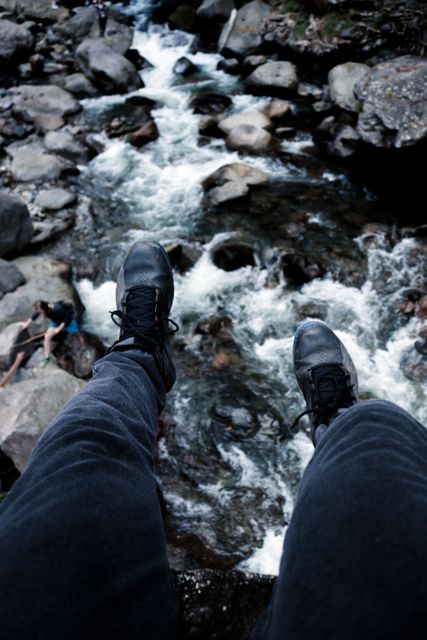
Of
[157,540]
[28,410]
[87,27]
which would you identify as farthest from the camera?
[87,27]

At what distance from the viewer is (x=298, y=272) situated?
5004 mm

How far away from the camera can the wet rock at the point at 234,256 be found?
17.0 feet

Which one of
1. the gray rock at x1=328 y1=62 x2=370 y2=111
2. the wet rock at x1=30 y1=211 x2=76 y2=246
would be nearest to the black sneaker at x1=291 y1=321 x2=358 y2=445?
the wet rock at x1=30 y1=211 x2=76 y2=246

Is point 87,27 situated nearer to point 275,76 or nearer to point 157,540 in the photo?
point 275,76

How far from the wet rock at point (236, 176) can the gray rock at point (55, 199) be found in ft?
5.71

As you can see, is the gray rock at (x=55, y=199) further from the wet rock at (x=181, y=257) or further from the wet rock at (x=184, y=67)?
the wet rock at (x=184, y=67)

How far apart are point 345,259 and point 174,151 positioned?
332cm

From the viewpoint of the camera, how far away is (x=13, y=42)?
10305 millimetres

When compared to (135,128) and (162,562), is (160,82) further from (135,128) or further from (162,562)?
(162,562)

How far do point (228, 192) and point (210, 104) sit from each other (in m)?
2.87

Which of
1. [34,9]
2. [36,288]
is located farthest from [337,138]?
[34,9]

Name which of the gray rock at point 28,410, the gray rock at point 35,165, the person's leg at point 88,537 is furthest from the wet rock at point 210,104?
the person's leg at point 88,537

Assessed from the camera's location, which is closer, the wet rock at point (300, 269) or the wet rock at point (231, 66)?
the wet rock at point (300, 269)

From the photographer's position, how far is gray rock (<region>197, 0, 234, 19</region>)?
10505 mm
